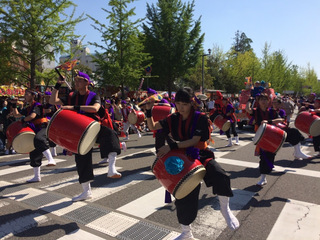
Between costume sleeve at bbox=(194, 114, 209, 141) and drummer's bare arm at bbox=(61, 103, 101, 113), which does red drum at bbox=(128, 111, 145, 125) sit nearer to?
drummer's bare arm at bbox=(61, 103, 101, 113)

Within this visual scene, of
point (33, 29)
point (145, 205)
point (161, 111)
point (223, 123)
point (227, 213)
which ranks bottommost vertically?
point (145, 205)

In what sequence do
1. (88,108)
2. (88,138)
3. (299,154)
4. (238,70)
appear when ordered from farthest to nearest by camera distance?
(238,70)
(299,154)
(88,108)
(88,138)

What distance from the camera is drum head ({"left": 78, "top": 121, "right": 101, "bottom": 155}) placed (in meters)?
3.52

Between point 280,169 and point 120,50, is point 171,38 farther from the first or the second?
point 280,169

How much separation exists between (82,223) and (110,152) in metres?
1.45

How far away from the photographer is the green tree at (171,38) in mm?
27469

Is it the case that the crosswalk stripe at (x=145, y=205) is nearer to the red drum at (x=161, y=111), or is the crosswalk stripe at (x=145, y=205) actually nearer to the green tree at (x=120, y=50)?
the red drum at (x=161, y=111)

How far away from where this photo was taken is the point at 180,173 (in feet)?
8.47

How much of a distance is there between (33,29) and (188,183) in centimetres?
1404

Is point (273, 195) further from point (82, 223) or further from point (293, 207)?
point (82, 223)

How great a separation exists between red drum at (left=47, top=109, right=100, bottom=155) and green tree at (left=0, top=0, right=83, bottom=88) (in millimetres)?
11895

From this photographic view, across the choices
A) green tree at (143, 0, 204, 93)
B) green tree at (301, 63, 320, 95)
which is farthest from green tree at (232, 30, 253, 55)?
green tree at (143, 0, 204, 93)

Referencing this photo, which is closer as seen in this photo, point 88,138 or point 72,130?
point 72,130

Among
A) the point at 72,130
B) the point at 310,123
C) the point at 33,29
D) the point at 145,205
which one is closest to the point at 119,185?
the point at 145,205
